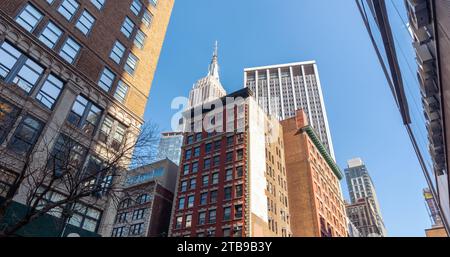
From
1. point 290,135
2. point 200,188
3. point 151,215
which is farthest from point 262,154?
point 151,215

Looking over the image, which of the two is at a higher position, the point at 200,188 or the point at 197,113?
the point at 197,113

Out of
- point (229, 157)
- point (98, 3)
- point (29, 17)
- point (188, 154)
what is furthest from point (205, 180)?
point (29, 17)

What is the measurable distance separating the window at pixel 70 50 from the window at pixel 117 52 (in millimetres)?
2943

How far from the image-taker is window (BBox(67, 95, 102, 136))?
20000 mm

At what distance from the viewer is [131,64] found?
26031 millimetres

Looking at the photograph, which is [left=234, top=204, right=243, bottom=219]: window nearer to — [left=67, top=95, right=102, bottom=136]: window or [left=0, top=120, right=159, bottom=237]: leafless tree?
[left=0, top=120, right=159, bottom=237]: leafless tree

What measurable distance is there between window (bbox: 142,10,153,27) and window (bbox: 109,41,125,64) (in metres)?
5.04

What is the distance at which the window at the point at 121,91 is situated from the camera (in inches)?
933

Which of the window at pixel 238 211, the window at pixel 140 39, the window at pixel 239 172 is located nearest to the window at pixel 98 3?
the window at pixel 140 39

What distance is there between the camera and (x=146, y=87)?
2697 cm

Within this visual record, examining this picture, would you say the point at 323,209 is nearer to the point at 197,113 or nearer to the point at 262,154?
the point at 262,154

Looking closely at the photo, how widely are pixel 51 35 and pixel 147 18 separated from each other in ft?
37.6

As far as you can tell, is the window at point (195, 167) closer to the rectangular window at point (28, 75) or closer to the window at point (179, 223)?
the window at point (179, 223)
